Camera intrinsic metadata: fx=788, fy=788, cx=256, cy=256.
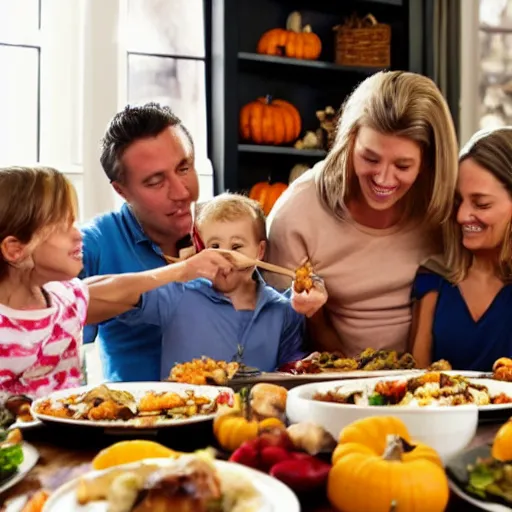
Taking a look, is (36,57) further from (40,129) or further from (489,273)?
(489,273)

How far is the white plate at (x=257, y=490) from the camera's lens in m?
0.65

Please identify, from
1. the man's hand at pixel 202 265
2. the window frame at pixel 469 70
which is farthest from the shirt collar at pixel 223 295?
the window frame at pixel 469 70

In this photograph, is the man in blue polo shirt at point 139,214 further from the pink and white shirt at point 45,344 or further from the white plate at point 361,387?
the white plate at point 361,387

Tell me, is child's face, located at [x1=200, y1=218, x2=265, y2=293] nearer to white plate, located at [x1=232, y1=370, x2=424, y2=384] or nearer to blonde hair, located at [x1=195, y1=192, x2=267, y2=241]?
blonde hair, located at [x1=195, y1=192, x2=267, y2=241]

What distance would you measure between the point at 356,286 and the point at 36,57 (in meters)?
1.98

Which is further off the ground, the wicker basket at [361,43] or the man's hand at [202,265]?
the wicker basket at [361,43]

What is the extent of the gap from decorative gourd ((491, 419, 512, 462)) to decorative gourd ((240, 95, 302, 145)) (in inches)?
118

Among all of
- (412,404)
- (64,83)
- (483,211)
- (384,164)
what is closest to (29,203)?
(384,164)

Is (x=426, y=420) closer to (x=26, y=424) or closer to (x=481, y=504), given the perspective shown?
(x=481, y=504)

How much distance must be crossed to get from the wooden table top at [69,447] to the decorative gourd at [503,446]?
16 centimetres

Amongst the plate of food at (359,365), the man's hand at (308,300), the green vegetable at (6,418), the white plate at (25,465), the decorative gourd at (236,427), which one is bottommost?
the plate of food at (359,365)

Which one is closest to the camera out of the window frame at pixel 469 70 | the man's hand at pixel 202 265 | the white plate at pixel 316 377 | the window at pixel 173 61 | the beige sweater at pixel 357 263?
the white plate at pixel 316 377

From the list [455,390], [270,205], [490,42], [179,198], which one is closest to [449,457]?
[455,390]

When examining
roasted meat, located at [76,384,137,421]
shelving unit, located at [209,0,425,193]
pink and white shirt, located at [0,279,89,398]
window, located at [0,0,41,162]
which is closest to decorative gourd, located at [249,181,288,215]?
shelving unit, located at [209,0,425,193]
